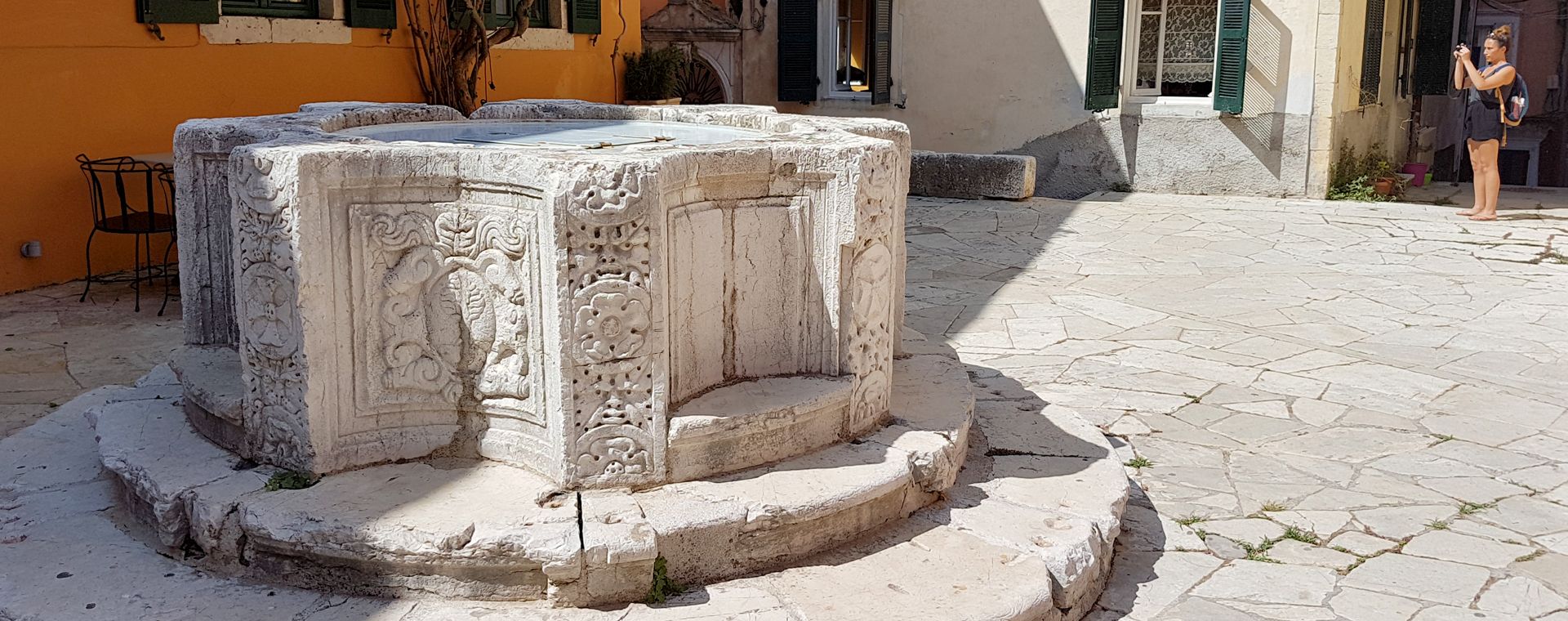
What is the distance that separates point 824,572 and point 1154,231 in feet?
24.6

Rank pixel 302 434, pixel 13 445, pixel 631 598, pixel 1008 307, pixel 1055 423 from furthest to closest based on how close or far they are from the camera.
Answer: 1. pixel 1008 307
2. pixel 1055 423
3. pixel 13 445
4. pixel 302 434
5. pixel 631 598

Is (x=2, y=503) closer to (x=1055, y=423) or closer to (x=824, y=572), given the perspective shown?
(x=824, y=572)

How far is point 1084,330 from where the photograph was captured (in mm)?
7027

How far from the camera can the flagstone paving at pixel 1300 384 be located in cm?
387

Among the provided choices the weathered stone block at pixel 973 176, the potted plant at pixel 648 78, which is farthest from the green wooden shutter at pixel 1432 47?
the potted plant at pixel 648 78

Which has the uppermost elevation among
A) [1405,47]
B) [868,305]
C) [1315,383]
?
[1405,47]

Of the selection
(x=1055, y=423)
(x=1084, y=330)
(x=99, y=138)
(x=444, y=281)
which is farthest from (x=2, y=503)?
Answer: (x=1084, y=330)

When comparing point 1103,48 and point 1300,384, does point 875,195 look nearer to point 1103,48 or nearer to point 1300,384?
point 1300,384

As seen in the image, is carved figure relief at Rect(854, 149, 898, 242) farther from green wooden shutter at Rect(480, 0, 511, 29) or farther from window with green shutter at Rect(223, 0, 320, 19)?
green wooden shutter at Rect(480, 0, 511, 29)

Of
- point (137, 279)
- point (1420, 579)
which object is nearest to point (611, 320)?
point (1420, 579)

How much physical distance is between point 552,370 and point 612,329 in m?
0.22

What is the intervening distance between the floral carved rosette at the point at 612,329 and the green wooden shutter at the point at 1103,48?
33.6ft

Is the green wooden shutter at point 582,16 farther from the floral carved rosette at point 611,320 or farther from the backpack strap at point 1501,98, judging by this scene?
the floral carved rosette at point 611,320

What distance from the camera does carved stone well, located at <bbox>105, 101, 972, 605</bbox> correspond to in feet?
10.9
